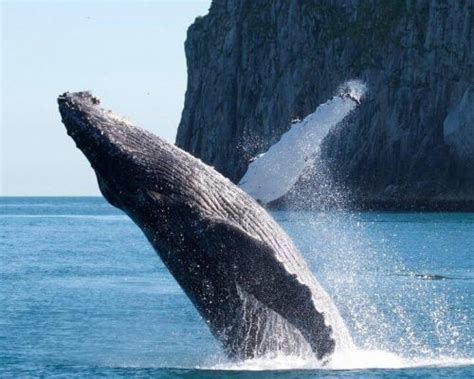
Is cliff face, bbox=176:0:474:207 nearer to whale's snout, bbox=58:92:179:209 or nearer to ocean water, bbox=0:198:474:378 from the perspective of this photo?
ocean water, bbox=0:198:474:378

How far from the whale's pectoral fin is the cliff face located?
8967cm

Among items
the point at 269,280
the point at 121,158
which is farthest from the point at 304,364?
the point at 121,158

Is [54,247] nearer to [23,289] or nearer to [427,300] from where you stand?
[23,289]

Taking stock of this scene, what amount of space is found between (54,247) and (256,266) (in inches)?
1925

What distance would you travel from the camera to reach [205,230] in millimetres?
15320

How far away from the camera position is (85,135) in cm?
1556

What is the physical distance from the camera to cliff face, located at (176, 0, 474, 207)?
10731 cm

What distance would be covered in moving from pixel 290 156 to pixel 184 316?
5.04 metres

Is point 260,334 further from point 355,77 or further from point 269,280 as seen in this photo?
point 355,77

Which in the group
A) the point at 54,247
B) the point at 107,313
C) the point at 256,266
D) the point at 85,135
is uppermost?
the point at 85,135

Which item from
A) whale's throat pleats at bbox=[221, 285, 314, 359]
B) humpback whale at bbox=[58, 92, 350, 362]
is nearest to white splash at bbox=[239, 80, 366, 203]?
whale's throat pleats at bbox=[221, 285, 314, 359]

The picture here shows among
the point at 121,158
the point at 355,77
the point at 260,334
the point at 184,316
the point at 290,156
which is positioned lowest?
the point at 184,316

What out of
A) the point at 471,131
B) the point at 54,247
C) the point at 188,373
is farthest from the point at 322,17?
the point at 188,373

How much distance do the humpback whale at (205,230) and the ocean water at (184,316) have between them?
1093mm
